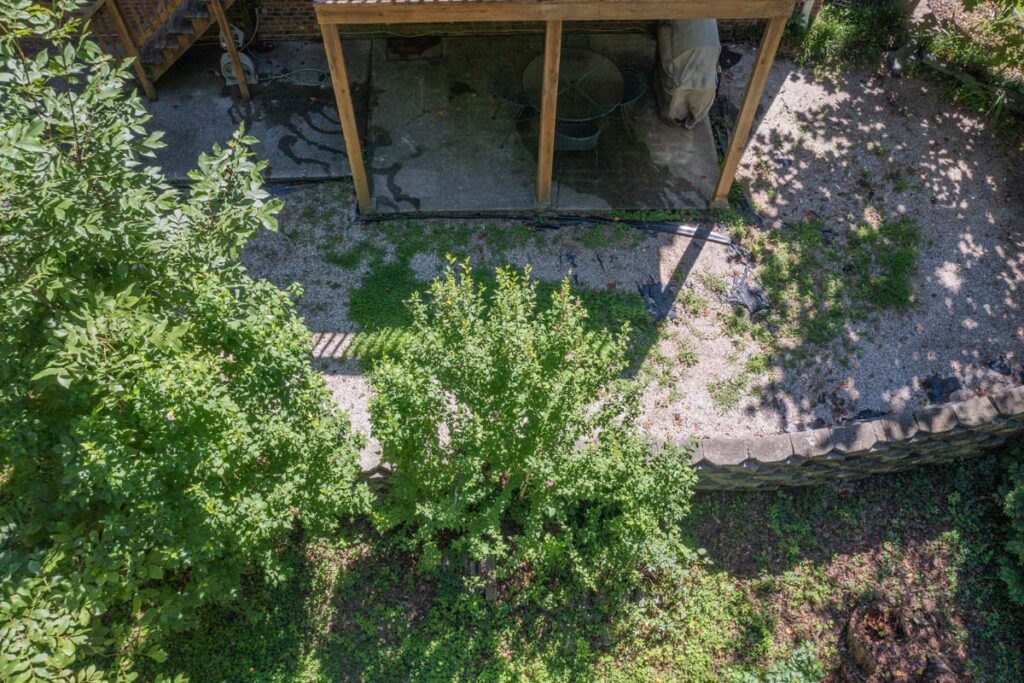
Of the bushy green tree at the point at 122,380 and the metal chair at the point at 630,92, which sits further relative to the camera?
the metal chair at the point at 630,92

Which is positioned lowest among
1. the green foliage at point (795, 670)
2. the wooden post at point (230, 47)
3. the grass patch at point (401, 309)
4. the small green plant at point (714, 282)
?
the green foliage at point (795, 670)

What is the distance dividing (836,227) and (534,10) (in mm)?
4332

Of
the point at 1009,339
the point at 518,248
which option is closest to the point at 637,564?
the point at 518,248

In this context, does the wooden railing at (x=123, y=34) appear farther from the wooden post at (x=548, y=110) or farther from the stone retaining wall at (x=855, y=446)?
the stone retaining wall at (x=855, y=446)

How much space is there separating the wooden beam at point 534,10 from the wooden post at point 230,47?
9.75 ft

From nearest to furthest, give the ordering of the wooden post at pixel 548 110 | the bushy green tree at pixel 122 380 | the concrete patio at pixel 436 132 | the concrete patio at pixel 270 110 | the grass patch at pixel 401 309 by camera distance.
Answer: the bushy green tree at pixel 122 380 → the wooden post at pixel 548 110 → the grass patch at pixel 401 309 → the concrete patio at pixel 436 132 → the concrete patio at pixel 270 110

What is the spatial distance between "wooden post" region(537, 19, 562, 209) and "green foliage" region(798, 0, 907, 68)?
426 cm

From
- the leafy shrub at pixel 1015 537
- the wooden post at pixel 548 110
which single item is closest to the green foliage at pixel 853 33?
the wooden post at pixel 548 110

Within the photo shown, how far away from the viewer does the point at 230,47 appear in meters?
8.84

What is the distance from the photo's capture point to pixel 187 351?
433 centimetres

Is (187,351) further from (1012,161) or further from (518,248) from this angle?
(1012,161)

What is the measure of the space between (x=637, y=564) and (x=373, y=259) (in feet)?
13.7

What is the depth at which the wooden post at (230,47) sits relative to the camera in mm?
8484

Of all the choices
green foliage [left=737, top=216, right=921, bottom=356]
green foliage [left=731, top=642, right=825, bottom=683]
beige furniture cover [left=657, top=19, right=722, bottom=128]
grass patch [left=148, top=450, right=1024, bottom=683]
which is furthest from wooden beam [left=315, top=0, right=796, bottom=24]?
green foliage [left=731, top=642, right=825, bottom=683]
